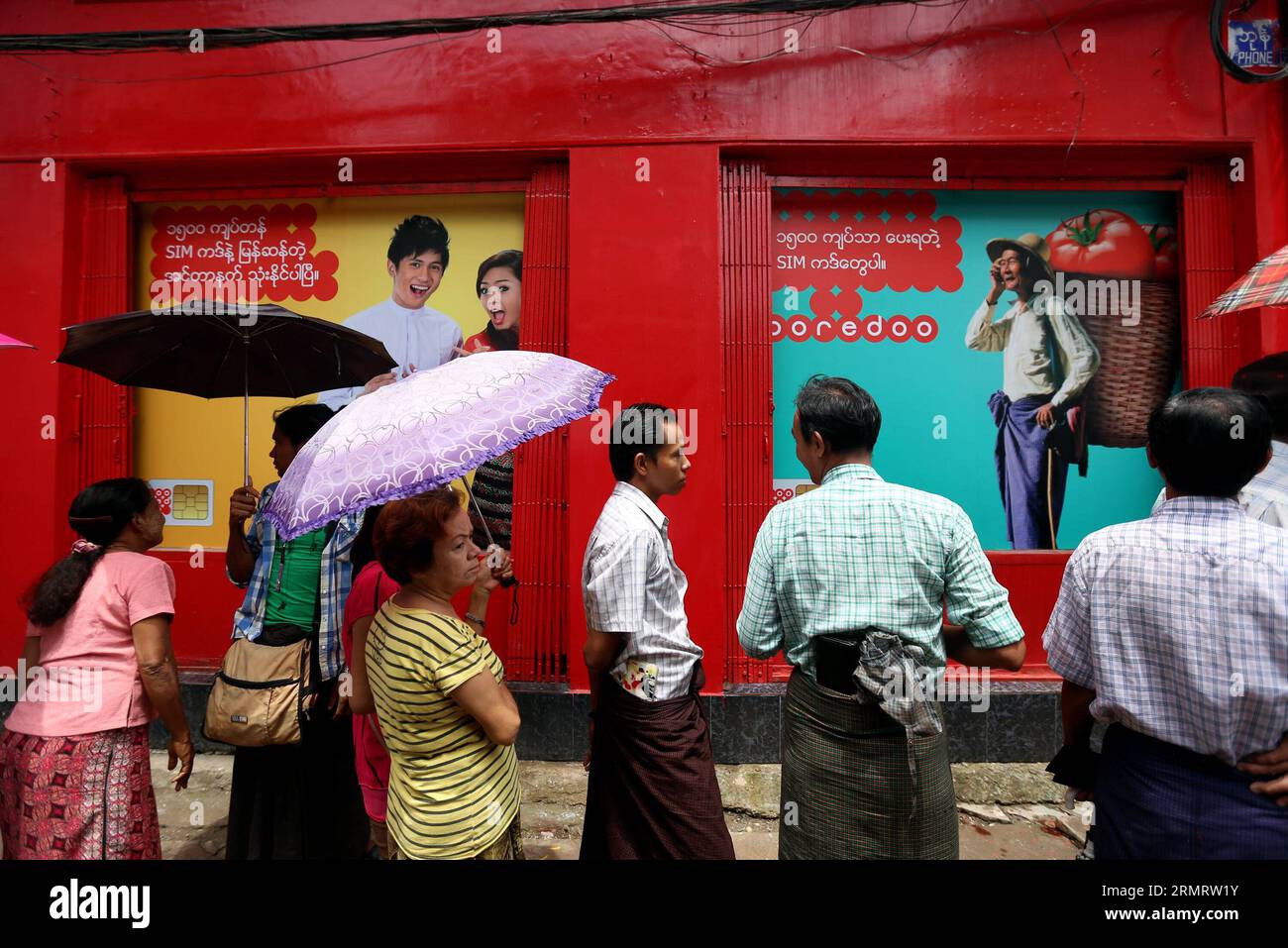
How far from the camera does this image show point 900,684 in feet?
6.01

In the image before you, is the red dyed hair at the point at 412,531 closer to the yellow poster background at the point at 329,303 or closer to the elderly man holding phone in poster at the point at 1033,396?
the yellow poster background at the point at 329,303

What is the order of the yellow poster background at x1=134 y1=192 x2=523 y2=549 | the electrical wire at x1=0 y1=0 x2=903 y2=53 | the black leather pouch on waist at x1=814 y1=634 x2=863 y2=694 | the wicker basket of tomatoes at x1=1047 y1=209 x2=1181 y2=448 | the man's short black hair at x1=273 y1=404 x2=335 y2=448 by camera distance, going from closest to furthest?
the black leather pouch on waist at x1=814 y1=634 x2=863 y2=694, the man's short black hair at x1=273 y1=404 x2=335 y2=448, the electrical wire at x1=0 y1=0 x2=903 y2=53, the wicker basket of tomatoes at x1=1047 y1=209 x2=1181 y2=448, the yellow poster background at x1=134 y1=192 x2=523 y2=549

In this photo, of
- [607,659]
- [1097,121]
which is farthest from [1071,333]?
[607,659]

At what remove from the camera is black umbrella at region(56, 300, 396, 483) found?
2469 millimetres

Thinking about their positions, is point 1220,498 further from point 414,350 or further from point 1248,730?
point 414,350

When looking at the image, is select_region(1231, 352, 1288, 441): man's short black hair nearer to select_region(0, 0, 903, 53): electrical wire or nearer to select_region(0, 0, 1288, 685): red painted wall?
select_region(0, 0, 1288, 685): red painted wall

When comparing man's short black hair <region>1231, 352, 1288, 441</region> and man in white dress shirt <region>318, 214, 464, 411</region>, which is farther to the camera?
man in white dress shirt <region>318, 214, 464, 411</region>

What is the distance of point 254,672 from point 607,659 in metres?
1.36

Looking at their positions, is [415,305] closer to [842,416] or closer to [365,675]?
[365,675]

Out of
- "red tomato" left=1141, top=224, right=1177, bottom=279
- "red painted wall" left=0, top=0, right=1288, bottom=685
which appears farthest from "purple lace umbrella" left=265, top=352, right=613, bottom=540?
"red tomato" left=1141, top=224, right=1177, bottom=279

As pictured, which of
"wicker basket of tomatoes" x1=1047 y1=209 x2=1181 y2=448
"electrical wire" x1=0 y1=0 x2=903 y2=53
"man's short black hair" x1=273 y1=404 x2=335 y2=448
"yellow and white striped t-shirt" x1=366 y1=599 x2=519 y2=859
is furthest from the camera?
"wicker basket of tomatoes" x1=1047 y1=209 x2=1181 y2=448

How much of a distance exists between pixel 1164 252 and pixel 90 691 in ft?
21.2

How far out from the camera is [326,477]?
1710 mm

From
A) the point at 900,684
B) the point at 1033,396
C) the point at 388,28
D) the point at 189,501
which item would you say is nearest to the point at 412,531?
the point at 900,684
